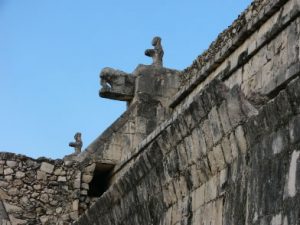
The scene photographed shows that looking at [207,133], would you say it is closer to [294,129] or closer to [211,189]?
[211,189]

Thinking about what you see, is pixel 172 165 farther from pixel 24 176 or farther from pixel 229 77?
pixel 24 176

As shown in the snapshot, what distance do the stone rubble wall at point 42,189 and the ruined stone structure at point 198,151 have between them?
0.7 inches

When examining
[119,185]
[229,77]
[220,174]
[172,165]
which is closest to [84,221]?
[119,185]

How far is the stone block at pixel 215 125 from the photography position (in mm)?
4883

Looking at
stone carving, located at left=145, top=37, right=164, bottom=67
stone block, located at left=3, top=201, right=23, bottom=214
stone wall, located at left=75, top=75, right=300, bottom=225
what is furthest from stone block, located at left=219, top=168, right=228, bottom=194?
stone carving, located at left=145, top=37, right=164, bottom=67

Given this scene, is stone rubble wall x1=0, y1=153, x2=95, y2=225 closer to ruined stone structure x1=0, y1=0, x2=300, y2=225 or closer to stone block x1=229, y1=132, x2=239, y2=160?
ruined stone structure x1=0, y1=0, x2=300, y2=225

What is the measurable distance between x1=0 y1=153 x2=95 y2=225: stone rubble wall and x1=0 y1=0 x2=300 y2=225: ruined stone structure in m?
0.02

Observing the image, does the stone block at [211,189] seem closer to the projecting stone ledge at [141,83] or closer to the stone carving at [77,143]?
the projecting stone ledge at [141,83]

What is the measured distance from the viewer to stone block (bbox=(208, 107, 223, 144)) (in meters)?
4.88

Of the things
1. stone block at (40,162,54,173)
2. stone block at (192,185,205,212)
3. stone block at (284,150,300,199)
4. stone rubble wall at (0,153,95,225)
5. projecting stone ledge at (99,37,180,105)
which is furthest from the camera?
projecting stone ledge at (99,37,180,105)

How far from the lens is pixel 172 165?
5.65m

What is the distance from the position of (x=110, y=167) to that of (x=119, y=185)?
601 cm

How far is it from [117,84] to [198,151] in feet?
27.4

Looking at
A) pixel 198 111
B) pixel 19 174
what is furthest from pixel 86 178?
pixel 198 111
